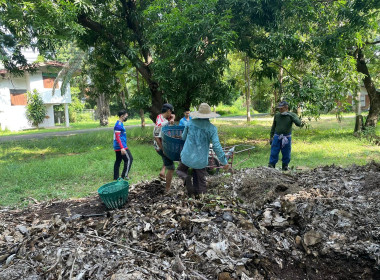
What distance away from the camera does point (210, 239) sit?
3219 mm

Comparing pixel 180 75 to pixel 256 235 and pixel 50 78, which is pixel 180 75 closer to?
pixel 256 235

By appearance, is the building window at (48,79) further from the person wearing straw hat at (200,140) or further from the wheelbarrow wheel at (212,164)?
the person wearing straw hat at (200,140)

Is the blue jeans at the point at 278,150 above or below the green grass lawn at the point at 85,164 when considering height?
above

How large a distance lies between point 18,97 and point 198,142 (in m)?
23.9

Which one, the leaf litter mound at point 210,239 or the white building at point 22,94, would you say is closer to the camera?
the leaf litter mound at point 210,239

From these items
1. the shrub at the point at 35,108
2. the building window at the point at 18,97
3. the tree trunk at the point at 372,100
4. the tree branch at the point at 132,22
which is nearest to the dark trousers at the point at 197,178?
the tree branch at the point at 132,22

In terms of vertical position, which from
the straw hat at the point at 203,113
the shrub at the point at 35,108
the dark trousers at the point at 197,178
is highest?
the shrub at the point at 35,108

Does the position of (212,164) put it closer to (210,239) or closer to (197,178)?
(197,178)

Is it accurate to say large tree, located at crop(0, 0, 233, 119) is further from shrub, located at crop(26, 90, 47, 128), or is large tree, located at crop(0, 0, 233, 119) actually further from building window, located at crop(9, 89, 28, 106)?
building window, located at crop(9, 89, 28, 106)

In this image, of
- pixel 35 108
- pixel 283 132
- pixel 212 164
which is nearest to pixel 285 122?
pixel 283 132

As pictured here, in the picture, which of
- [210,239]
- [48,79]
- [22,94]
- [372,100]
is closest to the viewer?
[210,239]

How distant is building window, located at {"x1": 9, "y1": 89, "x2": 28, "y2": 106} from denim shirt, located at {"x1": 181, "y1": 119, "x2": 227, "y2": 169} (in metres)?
23.3

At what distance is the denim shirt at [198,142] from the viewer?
4.02 meters

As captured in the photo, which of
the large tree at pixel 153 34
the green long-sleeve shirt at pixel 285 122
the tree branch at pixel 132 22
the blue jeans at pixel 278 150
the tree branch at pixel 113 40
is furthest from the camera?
the tree branch at pixel 132 22
